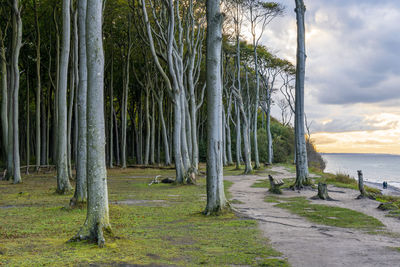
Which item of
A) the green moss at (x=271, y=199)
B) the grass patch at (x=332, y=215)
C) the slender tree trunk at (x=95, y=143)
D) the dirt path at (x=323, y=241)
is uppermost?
the slender tree trunk at (x=95, y=143)

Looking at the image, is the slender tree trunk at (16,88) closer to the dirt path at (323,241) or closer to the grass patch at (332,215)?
the dirt path at (323,241)

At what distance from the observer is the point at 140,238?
7688 mm

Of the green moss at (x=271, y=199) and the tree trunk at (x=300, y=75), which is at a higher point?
the tree trunk at (x=300, y=75)

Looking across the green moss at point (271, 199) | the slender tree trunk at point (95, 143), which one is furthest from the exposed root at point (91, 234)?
the green moss at point (271, 199)

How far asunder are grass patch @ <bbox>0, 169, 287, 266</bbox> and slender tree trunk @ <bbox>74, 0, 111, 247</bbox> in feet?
1.13

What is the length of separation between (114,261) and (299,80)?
15934 mm

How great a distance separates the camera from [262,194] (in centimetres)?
1625

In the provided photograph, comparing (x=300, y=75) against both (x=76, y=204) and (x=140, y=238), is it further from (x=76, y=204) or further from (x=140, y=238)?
(x=140, y=238)

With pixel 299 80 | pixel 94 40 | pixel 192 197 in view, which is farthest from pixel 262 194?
pixel 94 40

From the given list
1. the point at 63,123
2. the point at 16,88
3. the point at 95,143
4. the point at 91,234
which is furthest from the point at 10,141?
the point at 91,234

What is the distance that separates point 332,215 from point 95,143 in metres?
6.92

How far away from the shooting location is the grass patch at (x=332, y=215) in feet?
30.5

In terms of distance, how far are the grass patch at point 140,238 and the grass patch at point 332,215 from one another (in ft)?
6.75

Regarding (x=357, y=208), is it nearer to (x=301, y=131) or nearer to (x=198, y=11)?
(x=301, y=131)
